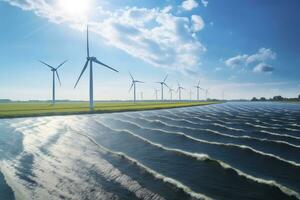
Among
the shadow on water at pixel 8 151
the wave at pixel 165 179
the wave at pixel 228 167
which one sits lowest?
the shadow on water at pixel 8 151

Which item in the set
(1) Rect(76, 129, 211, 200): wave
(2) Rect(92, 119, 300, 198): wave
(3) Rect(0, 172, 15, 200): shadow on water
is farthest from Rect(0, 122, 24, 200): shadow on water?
(2) Rect(92, 119, 300, 198): wave

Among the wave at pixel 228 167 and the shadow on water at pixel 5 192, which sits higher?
the wave at pixel 228 167

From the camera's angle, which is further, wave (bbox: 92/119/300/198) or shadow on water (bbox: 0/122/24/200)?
wave (bbox: 92/119/300/198)

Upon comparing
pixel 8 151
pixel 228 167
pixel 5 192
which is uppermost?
pixel 228 167

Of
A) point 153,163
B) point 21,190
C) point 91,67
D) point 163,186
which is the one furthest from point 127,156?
point 91,67

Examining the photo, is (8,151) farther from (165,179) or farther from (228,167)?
(228,167)

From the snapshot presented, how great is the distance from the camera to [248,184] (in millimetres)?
14492

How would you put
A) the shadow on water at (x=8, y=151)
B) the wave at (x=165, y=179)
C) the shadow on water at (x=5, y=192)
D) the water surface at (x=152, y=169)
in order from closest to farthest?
the shadow on water at (x=5, y=192) → the wave at (x=165, y=179) → the shadow on water at (x=8, y=151) → the water surface at (x=152, y=169)

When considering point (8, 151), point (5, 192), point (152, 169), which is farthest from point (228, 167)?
point (8, 151)

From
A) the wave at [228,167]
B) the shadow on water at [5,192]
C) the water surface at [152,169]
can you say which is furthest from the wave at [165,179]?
the shadow on water at [5,192]

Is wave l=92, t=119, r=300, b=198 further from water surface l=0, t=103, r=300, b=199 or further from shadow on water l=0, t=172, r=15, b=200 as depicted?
shadow on water l=0, t=172, r=15, b=200

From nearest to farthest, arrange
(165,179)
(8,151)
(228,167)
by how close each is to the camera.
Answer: (165,179) < (228,167) < (8,151)

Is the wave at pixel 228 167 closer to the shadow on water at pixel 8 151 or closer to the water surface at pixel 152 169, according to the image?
the water surface at pixel 152 169

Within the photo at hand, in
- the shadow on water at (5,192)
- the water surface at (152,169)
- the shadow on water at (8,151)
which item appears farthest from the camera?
the water surface at (152,169)
